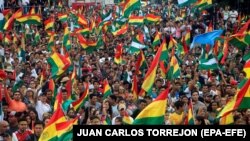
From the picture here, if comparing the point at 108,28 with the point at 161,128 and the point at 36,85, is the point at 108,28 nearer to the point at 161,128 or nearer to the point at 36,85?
the point at 36,85

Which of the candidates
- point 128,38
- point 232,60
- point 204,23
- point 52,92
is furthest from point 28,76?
point 204,23

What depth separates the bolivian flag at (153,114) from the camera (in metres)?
7.71

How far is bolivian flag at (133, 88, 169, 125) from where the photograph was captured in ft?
25.3

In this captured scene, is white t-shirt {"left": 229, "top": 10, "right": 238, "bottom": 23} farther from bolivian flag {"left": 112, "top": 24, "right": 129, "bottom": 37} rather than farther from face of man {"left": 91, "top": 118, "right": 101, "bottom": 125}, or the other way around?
face of man {"left": 91, "top": 118, "right": 101, "bottom": 125}

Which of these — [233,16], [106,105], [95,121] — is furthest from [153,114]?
[233,16]

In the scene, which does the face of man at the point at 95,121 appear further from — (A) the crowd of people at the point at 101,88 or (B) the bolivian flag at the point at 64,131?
(B) the bolivian flag at the point at 64,131

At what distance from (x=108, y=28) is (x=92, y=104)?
1263 centimetres

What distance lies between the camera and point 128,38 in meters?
22.0

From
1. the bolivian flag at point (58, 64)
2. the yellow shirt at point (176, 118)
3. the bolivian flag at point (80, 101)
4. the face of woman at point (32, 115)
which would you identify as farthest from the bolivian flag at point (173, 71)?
the face of woman at point (32, 115)

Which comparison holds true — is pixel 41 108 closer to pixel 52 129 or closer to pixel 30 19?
pixel 52 129

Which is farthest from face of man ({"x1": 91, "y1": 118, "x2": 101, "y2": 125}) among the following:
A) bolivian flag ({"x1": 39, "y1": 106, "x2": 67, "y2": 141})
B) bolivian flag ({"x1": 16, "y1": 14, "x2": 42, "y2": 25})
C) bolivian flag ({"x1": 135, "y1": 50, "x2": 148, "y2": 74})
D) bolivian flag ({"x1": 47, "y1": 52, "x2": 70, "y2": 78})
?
bolivian flag ({"x1": 16, "y1": 14, "x2": 42, "y2": 25})

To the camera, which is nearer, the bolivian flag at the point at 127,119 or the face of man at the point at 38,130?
the face of man at the point at 38,130

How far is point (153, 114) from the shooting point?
782cm

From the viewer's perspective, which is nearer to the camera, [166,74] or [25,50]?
[166,74]
